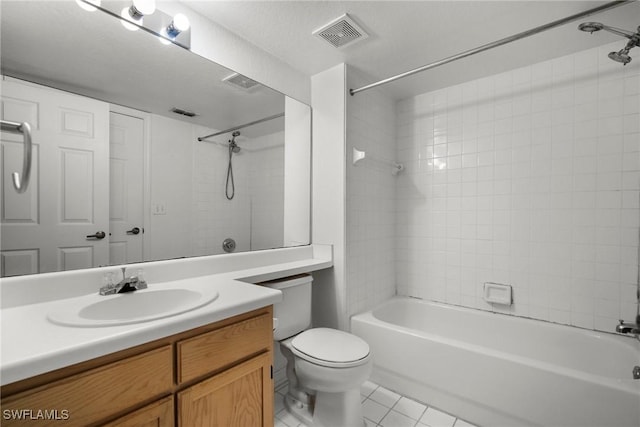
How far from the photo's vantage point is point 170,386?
2.84 feet

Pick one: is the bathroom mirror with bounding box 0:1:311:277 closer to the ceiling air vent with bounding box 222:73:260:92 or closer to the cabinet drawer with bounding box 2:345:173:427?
the ceiling air vent with bounding box 222:73:260:92

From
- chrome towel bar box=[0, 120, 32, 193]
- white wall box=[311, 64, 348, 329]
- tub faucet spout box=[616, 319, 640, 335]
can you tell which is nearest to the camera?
chrome towel bar box=[0, 120, 32, 193]

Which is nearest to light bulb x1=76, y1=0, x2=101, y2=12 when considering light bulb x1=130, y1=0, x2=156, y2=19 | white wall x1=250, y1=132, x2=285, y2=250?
light bulb x1=130, y1=0, x2=156, y2=19

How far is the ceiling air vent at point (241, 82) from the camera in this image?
1.72 meters

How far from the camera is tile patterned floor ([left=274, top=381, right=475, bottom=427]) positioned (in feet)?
5.23

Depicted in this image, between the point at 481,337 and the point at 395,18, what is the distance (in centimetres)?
218

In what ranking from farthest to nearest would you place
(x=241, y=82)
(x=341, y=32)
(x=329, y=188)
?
(x=329, y=188), (x=241, y=82), (x=341, y=32)

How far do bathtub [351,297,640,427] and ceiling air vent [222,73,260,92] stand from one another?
170cm

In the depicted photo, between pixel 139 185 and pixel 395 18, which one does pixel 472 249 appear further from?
Result: pixel 139 185

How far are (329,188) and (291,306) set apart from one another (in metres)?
0.84

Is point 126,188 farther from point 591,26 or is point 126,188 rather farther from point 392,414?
point 591,26

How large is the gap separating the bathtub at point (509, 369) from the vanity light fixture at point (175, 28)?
77.3 inches

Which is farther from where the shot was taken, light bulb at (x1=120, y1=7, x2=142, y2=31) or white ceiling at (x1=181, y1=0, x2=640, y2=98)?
white ceiling at (x1=181, y1=0, x2=640, y2=98)

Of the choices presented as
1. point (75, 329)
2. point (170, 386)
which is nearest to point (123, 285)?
point (75, 329)
